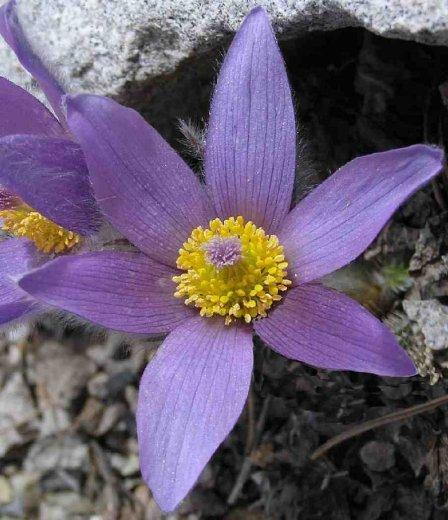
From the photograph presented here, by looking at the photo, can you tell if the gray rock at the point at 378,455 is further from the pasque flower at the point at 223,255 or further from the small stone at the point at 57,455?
the small stone at the point at 57,455

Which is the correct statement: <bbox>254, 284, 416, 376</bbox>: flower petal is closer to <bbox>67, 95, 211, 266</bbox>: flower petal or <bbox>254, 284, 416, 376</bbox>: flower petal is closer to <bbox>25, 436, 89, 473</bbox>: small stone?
<bbox>67, 95, 211, 266</bbox>: flower petal

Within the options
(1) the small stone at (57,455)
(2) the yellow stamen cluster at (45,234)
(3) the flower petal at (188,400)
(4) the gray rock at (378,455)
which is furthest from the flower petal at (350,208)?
(1) the small stone at (57,455)

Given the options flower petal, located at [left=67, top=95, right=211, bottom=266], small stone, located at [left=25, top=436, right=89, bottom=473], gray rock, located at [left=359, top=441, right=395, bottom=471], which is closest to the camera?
flower petal, located at [left=67, top=95, right=211, bottom=266]

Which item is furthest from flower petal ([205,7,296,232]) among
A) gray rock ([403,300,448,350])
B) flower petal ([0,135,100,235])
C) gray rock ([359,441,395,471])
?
gray rock ([359,441,395,471])

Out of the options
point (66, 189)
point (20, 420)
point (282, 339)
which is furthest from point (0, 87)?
point (20, 420)

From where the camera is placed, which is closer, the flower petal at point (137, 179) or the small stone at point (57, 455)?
the flower petal at point (137, 179)

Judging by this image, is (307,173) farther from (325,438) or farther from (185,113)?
(325,438)

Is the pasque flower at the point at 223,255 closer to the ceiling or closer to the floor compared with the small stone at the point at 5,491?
closer to the ceiling
